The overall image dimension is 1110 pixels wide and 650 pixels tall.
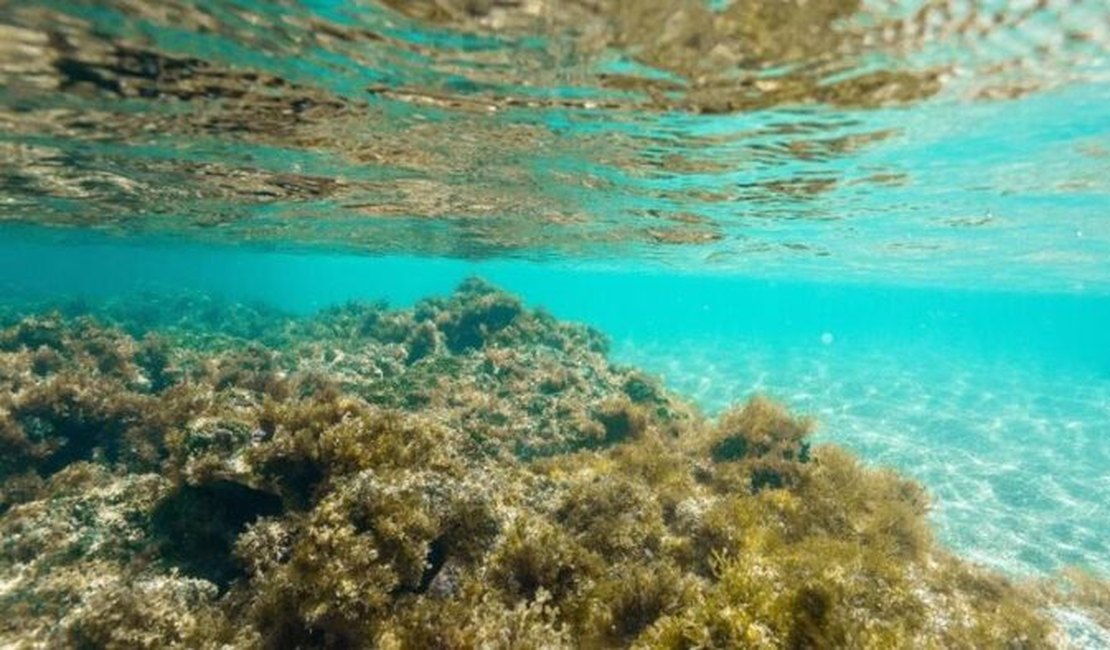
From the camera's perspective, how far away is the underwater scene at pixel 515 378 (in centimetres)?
586

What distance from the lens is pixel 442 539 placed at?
21.3ft

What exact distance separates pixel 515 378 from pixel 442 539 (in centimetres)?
1177

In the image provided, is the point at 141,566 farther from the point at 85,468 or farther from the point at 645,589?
the point at 645,589

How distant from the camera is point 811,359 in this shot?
51281 millimetres

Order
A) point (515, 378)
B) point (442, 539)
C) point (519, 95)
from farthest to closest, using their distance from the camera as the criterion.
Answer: point (515, 378) → point (519, 95) → point (442, 539)

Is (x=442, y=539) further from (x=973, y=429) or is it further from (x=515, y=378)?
(x=973, y=429)

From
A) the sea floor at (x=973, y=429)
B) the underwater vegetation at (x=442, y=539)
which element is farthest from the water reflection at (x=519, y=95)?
the sea floor at (x=973, y=429)

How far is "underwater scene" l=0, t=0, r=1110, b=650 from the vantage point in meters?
5.86

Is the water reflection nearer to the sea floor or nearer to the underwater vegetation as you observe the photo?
the underwater vegetation

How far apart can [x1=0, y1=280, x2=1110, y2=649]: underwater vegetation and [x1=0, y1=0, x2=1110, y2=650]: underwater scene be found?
0.15 ft

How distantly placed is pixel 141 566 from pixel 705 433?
10630 mm

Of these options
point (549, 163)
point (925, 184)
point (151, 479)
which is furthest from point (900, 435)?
point (151, 479)

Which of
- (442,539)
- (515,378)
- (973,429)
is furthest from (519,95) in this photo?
(973,429)

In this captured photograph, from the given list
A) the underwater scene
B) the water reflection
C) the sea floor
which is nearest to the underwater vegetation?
the underwater scene
